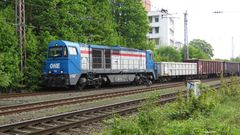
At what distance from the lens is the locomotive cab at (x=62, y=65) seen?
75.6 feet

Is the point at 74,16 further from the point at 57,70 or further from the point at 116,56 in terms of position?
the point at 57,70

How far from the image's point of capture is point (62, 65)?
76.4 feet

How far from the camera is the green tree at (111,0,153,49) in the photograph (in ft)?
132

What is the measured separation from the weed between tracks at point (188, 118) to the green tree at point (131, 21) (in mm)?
23600

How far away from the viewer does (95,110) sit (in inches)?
510

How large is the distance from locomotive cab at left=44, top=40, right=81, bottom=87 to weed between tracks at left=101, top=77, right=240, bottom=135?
34.6ft

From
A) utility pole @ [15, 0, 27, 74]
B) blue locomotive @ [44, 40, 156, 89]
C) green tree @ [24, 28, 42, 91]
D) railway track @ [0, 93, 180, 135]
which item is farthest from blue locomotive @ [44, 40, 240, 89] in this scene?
railway track @ [0, 93, 180, 135]

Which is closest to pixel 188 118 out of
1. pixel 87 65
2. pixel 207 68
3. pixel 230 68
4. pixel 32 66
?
pixel 87 65

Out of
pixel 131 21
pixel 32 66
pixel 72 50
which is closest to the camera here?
pixel 72 50

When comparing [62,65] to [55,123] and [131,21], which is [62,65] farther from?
[131,21]

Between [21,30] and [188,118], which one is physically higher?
[21,30]

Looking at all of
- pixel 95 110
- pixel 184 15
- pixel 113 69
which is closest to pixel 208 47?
pixel 184 15

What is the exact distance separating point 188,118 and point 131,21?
30.7 meters

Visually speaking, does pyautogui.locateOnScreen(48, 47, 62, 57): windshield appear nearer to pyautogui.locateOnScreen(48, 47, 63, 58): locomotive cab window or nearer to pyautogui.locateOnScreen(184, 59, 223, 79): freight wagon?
pyautogui.locateOnScreen(48, 47, 63, 58): locomotive cab window
